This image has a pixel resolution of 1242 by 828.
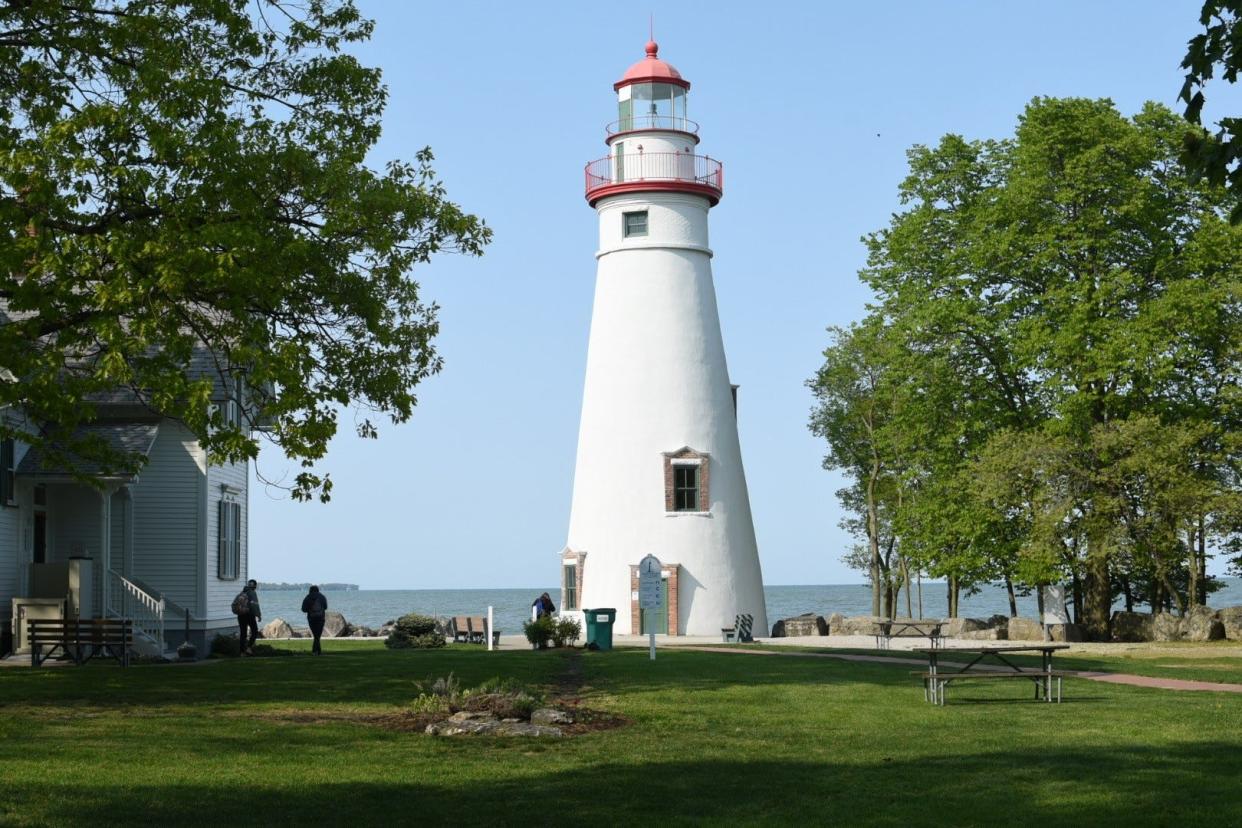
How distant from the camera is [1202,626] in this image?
1526 inches

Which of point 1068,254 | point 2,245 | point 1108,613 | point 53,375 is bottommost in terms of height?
point 1108,613

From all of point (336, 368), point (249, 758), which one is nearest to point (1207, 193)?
point (336, 368)

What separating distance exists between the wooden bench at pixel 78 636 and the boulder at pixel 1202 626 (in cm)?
2644

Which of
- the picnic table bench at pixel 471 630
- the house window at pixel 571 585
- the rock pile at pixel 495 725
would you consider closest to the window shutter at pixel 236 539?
the picnic table bench at pixel 471 630

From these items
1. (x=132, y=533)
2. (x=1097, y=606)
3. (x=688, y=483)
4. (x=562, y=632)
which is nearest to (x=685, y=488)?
(x=688, y=483)

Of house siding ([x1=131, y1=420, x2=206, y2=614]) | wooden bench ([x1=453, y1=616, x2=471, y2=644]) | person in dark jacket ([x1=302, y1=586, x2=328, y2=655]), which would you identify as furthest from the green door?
house siding ([x1=131, y1=420, x2=206, y2=614])

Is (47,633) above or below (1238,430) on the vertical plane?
below

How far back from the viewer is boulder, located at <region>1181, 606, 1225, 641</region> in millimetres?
38562

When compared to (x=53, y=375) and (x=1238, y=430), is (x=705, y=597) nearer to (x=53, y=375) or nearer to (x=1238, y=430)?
(x=1238, y=430)

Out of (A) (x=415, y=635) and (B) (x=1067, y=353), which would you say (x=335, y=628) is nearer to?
(A) (x=415, y=635)

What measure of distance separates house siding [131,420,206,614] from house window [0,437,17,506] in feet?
13.0

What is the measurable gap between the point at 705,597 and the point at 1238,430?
1512 cm

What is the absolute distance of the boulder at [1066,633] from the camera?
135ft

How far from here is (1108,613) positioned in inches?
1674
